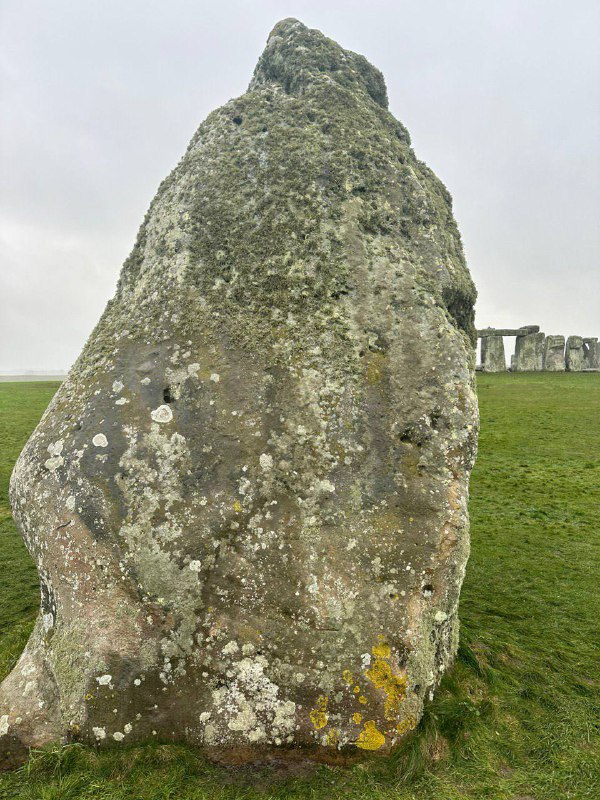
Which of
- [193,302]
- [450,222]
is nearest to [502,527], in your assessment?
[450,222]

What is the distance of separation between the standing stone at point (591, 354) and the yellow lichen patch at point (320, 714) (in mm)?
33460

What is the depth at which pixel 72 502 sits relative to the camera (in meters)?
3.96

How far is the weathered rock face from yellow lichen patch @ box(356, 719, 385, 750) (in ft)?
0.04

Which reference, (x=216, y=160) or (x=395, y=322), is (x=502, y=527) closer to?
(x=395, y=322)

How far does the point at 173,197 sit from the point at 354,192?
1558 mm

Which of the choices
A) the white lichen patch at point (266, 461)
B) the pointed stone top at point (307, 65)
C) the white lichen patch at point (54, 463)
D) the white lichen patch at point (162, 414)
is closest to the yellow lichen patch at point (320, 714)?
the white lichen patch at point (266, 461)

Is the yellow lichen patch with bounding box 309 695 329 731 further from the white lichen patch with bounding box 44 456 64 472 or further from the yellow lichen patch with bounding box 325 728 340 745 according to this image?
the white lichen patch with bounding box 44 456 64 472

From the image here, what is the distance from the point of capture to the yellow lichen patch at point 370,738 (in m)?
3.71

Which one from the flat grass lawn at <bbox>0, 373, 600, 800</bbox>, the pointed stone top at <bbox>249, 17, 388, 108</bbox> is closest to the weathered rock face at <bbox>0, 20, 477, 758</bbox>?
the flat grass lawn at <bbox>0, 373, 600, 800</bbox>

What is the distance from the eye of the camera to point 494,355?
32.0 m

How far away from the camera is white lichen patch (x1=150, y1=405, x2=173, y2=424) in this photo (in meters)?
4.15

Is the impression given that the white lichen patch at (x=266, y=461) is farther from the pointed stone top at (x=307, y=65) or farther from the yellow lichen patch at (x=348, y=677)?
the pointed stone top at (x=307, y=65)

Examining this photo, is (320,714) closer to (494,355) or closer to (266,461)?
(266,461)

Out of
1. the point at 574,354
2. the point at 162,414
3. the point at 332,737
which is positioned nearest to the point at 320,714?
the point at 332,737
